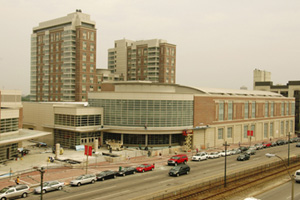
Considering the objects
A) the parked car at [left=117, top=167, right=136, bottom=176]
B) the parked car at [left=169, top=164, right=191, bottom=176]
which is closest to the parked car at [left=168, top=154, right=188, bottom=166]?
the parked car at [left=169, top=164, right=191, bottom=176]

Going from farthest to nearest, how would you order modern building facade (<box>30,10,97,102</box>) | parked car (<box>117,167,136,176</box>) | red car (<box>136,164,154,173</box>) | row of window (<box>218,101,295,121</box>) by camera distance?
modern building facade (<box>30,10,97,102</box>) → row of window (<box>218,101,295,121</box>) → red car (<box>136,164,154,173</box>) → parked car (<box>117,167,136,176</box>)

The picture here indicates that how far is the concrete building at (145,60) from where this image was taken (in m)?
142

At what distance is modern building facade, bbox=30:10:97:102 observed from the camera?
116625 millimetres

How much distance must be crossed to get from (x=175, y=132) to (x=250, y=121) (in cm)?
3665

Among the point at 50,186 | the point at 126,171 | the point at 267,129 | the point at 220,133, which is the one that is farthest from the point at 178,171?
the point at 267,129

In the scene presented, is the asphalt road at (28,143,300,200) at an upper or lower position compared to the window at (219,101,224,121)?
lower

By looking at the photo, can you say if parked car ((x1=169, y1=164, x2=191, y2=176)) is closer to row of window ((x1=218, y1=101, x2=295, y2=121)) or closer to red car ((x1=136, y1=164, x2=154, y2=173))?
red car ((x1=136, y1=164, x2=154, y2=173))

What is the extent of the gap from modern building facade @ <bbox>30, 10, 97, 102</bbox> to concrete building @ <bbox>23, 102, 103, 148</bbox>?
4022cm

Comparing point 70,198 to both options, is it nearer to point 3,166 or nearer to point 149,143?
point 3,166

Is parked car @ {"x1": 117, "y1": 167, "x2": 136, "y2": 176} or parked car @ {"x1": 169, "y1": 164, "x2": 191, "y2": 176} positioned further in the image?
parked car @ {"x1": 117, "y1": 167, "x2": 136, "y2": 176}

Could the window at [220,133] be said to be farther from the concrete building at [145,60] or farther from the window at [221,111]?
the concrete building at [145,60]

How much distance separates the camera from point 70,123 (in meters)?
68.6

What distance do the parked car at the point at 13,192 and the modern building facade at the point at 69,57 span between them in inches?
3249

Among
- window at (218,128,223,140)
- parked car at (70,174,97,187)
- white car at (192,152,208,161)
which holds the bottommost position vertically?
white car at (192,152,208,161)
